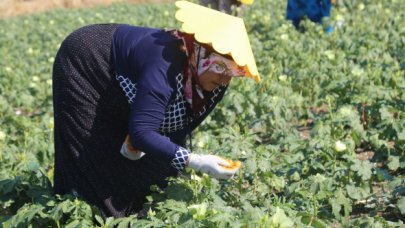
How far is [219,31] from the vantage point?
105 inches

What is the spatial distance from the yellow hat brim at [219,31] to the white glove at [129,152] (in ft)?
2.29

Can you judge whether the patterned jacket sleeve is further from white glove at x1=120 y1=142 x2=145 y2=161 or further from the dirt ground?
the dirt ground

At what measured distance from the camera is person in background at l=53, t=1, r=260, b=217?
2697mm

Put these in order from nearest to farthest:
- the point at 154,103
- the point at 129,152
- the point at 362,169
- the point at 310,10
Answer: the point at 154,103, the point at 129,152, the point at 362,169, the point at 310,10

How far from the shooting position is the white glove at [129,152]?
10.0 feet

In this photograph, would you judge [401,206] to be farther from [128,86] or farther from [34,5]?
[34,5]

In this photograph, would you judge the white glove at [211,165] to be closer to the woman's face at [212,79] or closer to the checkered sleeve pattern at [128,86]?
the woman's face at [212,79]

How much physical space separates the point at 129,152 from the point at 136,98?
0.46 meters

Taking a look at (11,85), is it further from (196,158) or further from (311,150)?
(196,158)

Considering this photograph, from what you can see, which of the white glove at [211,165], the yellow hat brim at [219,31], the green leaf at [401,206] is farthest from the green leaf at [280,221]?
the green leaf at [401,206]

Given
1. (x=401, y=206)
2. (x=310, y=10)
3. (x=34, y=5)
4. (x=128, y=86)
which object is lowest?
(x=34, y=5)

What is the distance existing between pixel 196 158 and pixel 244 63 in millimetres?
451

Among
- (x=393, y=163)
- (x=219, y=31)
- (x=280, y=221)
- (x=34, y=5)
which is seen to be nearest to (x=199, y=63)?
(x=219, y=31)

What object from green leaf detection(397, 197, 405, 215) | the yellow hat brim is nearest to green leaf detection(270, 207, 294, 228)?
the yellow hat brim
